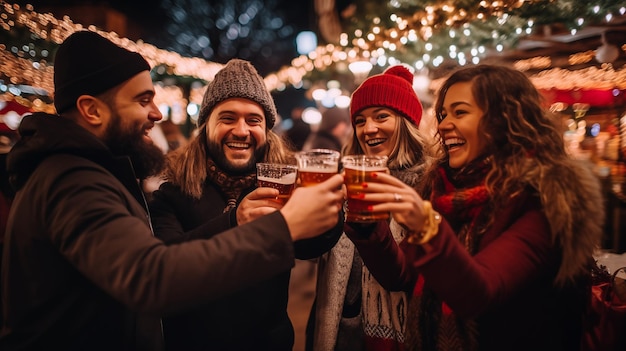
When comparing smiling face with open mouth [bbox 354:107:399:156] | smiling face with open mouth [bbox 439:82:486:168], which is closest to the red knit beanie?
smiling face with open mouth [bbox 354:107:399:156]

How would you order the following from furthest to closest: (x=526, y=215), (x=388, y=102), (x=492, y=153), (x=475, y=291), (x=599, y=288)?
(x=388, y=102)
(x=599, y=288)
(x=492, y=153)
(x=526, y=215)
(x=475, y=291)

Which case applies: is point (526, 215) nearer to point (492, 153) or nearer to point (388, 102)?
point (492, 153)

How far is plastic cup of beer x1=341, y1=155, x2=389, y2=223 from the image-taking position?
4.63ft

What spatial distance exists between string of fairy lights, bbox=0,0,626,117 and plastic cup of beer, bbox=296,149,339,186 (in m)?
3.28

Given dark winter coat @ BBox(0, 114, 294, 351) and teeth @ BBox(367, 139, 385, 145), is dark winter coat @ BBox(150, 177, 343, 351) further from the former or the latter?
teeth @ BBox(367, 139, 385, 145)

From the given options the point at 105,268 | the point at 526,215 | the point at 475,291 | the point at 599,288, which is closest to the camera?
the point at 105,268

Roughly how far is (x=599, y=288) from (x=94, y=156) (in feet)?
7.60

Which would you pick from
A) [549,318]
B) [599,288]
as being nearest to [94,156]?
[549,318]

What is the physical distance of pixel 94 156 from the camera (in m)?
1.52

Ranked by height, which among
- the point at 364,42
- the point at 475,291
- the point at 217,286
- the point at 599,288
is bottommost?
the point at 599,288

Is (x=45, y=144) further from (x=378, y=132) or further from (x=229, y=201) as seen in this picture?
(x=378, y=132)

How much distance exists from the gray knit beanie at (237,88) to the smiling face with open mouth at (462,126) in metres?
1.12

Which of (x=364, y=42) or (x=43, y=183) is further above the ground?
(x=364, y=42)

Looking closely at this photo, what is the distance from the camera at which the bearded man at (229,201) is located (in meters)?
1.99
